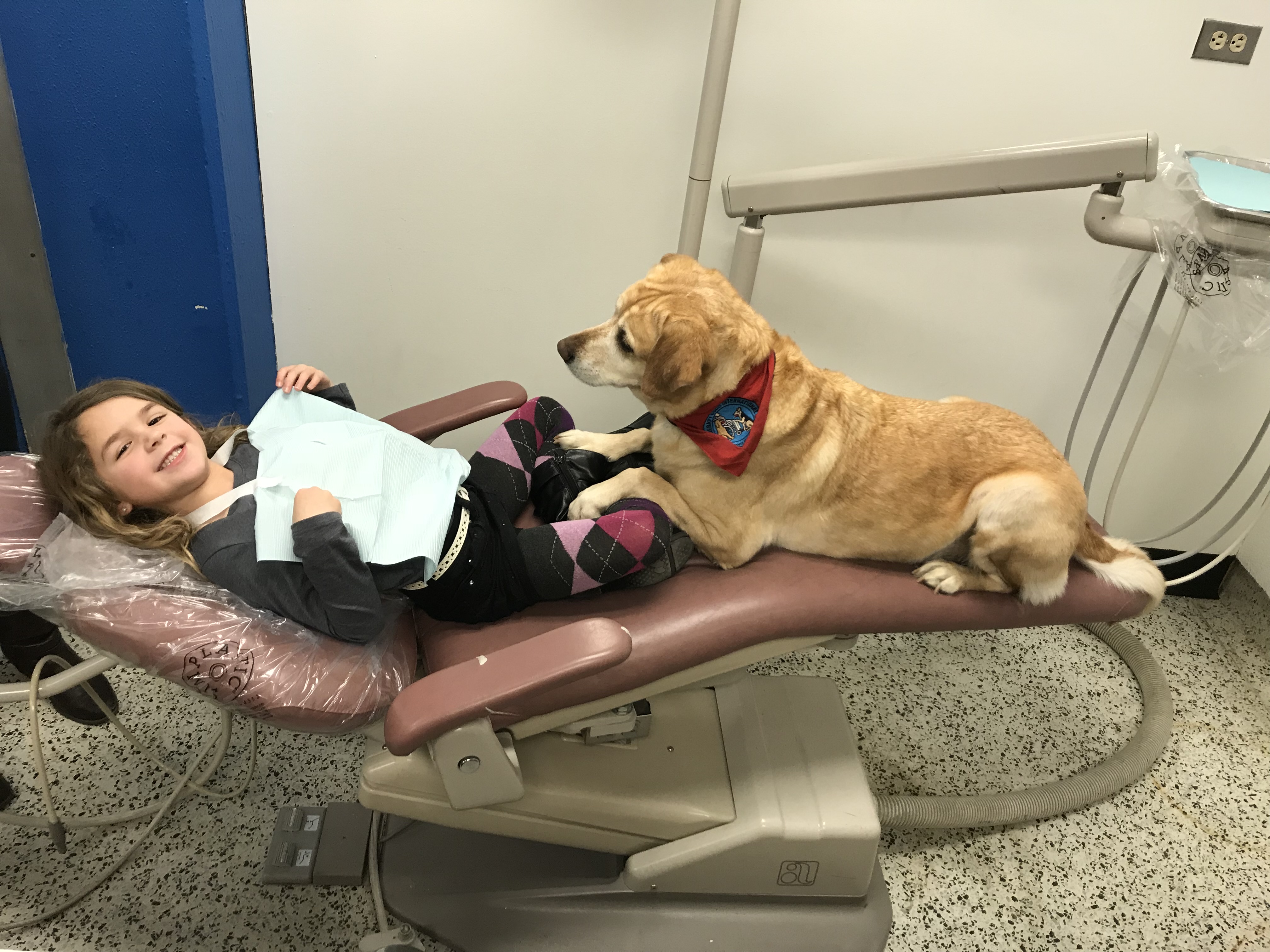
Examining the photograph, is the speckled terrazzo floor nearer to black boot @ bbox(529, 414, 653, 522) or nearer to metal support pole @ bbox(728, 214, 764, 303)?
black boot @ bbox(529, 414, 653, 522)

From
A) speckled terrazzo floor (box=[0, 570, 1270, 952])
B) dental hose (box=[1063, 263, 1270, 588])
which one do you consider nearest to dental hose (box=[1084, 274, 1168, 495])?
dental hose (box=[1063, 263, 1270, 588])

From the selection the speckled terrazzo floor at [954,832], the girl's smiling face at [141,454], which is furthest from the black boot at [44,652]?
the girl's smiling face at [141,454]

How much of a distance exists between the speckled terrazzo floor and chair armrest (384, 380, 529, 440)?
2.35 ft

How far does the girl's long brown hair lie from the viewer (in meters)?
1.19

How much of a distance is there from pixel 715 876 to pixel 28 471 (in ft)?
4.21

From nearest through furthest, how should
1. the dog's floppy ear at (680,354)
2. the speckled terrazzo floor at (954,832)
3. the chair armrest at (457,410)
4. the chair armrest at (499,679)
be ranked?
the chair armrest at (499,679)
the dog's floppy ear at (680,354)
the speckled terrazzo floor at (954,832)
the chair armrest at (457,410)

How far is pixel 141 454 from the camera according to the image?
1.20 meters

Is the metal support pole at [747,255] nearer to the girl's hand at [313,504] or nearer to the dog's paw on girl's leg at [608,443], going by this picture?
the dog's paw on girl's leg at [608,443]

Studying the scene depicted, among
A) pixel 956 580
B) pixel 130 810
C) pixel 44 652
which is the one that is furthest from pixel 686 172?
pixel 130 810

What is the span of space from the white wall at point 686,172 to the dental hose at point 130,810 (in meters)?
0.89

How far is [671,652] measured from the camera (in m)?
1.20

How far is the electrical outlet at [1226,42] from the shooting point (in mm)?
1603

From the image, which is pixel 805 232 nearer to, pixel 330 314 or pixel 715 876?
pixel 330 314

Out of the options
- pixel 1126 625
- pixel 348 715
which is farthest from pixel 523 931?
pixel 1126 625
